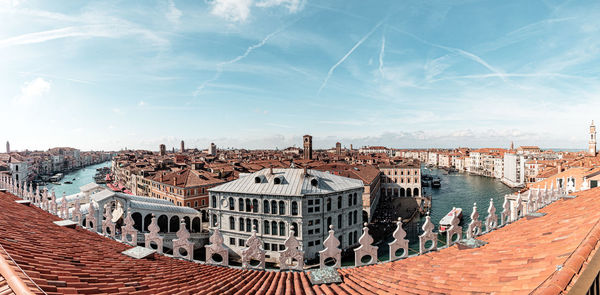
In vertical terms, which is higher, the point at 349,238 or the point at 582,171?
the point at 582,171

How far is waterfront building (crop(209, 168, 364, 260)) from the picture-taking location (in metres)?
26.2

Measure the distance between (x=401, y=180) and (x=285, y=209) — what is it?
43.6m

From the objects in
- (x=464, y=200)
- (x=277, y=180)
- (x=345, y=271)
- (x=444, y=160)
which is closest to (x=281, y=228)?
(x=277, y=180)

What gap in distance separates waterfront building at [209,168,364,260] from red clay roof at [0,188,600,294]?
19363 mm

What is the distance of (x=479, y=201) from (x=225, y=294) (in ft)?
210

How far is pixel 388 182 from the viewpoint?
2479 inches

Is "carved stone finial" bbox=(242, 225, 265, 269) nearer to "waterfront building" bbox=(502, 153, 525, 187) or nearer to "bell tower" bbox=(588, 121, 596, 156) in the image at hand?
"bell tower" bbox=(588, 121, 596, 156)

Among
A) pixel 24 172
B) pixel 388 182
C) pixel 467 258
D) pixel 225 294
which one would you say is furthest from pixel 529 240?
pixel 24 172

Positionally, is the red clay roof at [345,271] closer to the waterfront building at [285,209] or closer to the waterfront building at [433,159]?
the waterfront building at [285,209]

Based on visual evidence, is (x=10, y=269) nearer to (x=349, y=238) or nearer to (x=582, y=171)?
(x=349, y=238)

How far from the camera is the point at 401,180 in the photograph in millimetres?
62344

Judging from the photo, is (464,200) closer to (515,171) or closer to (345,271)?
(515,171)

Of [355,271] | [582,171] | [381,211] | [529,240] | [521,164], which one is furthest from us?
[521,164]

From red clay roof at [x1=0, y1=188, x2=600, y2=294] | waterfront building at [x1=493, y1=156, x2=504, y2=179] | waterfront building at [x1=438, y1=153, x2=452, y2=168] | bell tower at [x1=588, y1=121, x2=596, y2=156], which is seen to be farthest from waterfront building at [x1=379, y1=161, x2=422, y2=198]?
waterfront building at [x1=438, y1=153, x2=452, y2=168]
